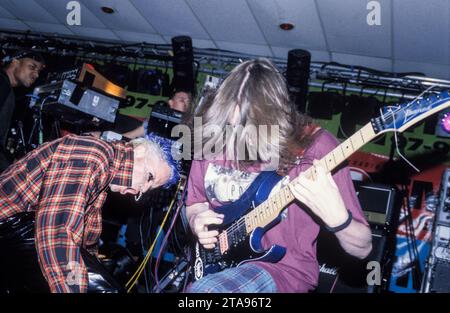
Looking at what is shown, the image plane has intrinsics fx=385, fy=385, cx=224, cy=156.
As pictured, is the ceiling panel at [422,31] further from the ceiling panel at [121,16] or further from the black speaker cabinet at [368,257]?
the ceiling panel at [121,16]

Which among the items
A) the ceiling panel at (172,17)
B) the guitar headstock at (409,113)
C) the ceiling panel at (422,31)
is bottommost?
the guitar headstock at (409,113)

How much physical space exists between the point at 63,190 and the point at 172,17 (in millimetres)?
3725

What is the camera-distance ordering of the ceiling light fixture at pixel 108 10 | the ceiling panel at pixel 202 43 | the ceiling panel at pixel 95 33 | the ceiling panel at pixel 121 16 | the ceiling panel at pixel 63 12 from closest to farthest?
the ceiling panel at pixel 121 16 < the ceiling light fixture at pixel 108 10 < the ceiling panel at pixel 63 12 < the ceiling panel at pixel 202 43 < the ceiling panel at pixel 95 33

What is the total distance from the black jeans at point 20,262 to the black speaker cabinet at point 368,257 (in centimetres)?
181

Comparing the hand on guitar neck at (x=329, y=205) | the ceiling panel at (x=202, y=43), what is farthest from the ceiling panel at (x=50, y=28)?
the hand on guitar neck at (x=329, y=205)

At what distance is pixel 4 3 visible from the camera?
225 inches

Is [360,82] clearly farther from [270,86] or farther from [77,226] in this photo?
[77,226]

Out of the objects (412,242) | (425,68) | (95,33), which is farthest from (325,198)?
(95,33)

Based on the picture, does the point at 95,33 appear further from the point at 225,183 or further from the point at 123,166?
the point at 225,183

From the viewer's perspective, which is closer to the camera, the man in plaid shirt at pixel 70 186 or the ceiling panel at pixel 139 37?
the man in plaid shirt at pixel 70 186

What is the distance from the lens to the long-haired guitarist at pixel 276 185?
1.56 m

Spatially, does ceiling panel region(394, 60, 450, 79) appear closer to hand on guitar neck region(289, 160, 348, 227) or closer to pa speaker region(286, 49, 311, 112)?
pa speaker region(286, 49, 311, 112)

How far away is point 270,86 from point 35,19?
5.47 meters

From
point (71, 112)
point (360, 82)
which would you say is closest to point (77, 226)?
point (71, 112)
